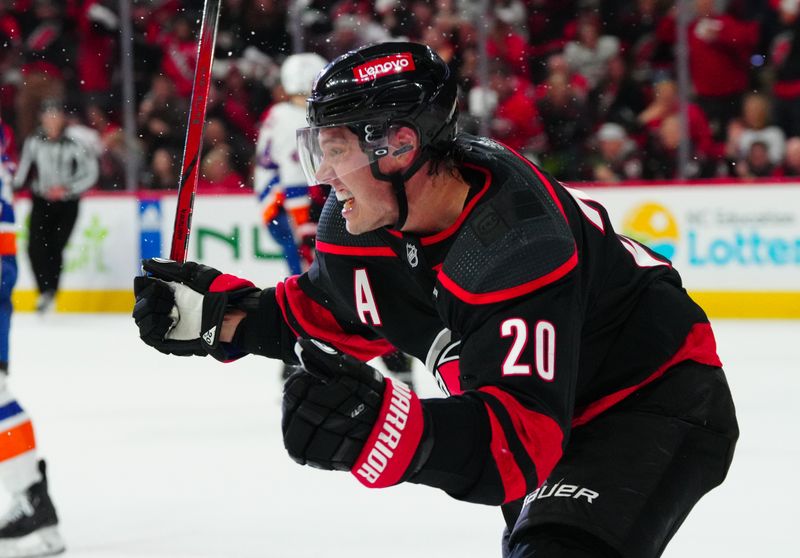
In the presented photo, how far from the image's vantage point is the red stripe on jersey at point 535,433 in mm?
1877

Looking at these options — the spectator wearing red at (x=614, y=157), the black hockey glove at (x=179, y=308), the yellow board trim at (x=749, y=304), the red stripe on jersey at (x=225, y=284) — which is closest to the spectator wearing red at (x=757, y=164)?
the spectator wearing red at (x=614, y=157)

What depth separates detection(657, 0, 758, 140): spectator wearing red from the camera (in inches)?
306

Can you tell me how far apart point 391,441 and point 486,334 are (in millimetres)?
295

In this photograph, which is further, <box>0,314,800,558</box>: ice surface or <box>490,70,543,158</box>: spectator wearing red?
<box>490,70,543,158</box>: spectator wearing red

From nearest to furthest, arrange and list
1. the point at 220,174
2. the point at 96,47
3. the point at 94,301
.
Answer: the point at 220,174
the point at 94,301
the point at 96,47

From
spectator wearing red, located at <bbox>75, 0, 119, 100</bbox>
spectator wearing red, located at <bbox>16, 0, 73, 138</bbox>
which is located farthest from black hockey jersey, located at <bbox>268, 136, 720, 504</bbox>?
spectator wearing red, located at <bbox>16, 0, 73, 138</bbox>

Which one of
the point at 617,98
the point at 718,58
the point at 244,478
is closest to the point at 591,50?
the point at 617,98

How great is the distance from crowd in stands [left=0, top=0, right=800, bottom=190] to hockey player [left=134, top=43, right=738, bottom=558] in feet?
15.6

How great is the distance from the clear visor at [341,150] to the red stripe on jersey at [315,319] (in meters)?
0.45

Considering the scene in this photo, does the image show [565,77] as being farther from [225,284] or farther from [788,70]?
[225,284]

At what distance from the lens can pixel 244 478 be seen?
4527 millimetres

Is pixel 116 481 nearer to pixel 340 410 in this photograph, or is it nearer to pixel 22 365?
pixel 22 365

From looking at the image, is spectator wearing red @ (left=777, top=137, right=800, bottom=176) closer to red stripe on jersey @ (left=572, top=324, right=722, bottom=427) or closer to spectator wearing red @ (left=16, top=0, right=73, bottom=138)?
spectator wearing red @ (left=16, top=0, right=73, bottom=138)

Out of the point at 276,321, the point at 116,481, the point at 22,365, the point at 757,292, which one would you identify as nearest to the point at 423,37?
the point at 757,292
